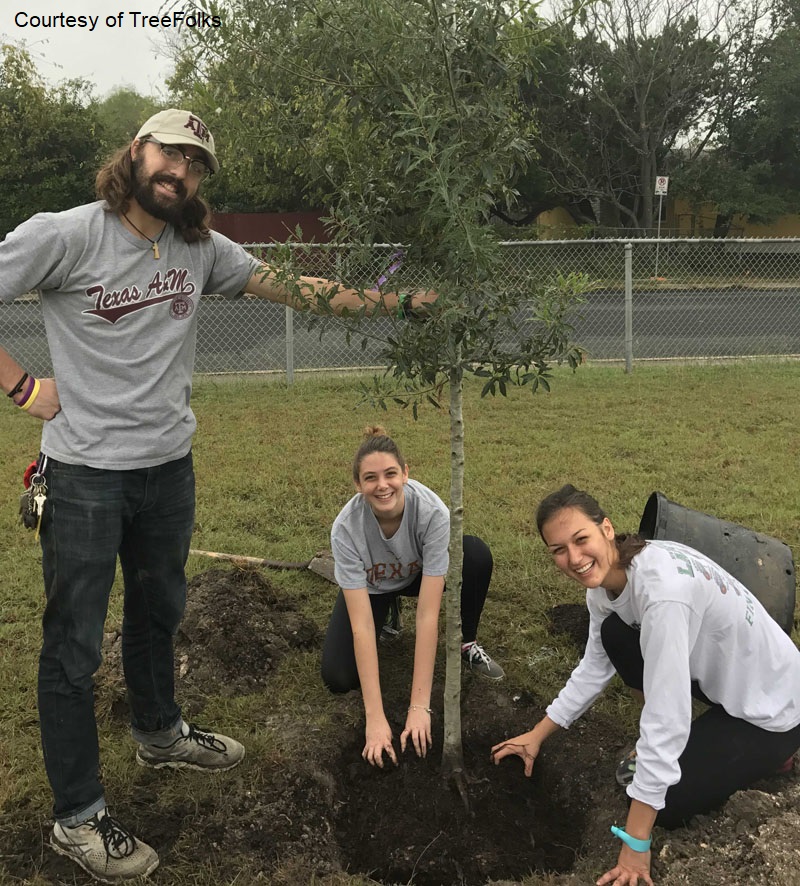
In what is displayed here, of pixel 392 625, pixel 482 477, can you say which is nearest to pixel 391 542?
pixel 392 625

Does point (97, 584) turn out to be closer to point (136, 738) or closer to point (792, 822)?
point (136, 738)

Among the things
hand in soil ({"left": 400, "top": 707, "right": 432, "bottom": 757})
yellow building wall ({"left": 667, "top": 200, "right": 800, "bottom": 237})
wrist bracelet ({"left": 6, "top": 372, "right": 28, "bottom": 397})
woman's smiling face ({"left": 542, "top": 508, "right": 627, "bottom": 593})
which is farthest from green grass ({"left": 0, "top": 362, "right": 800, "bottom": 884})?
yellow building wall ({"left": 667, "top": 200, "right": 800, "bottom": 237})

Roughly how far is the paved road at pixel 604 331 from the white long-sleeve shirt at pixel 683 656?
7.15 metres

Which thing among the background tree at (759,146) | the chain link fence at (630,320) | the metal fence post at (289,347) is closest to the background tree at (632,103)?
the background tree at (759,146)

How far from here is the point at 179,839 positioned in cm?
260

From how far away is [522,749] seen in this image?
2.87 meters

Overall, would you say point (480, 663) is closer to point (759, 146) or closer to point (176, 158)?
point (176, 158)

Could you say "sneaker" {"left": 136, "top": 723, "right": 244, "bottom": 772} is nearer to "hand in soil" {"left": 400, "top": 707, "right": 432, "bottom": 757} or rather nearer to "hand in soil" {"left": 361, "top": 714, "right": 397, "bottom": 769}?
"hand in soil" {"left": 361, "top": 714, "right": 397, "bottom": 769}

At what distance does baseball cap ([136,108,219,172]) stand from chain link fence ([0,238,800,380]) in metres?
4.98

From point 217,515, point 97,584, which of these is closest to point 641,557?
point 97,584

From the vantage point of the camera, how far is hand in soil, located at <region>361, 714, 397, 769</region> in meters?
2.85

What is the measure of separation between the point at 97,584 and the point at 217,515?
2988 millimetres

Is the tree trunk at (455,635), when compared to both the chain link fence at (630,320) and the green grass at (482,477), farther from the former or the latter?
the chain link fence at (630,320)

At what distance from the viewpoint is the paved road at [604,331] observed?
10812 mm
